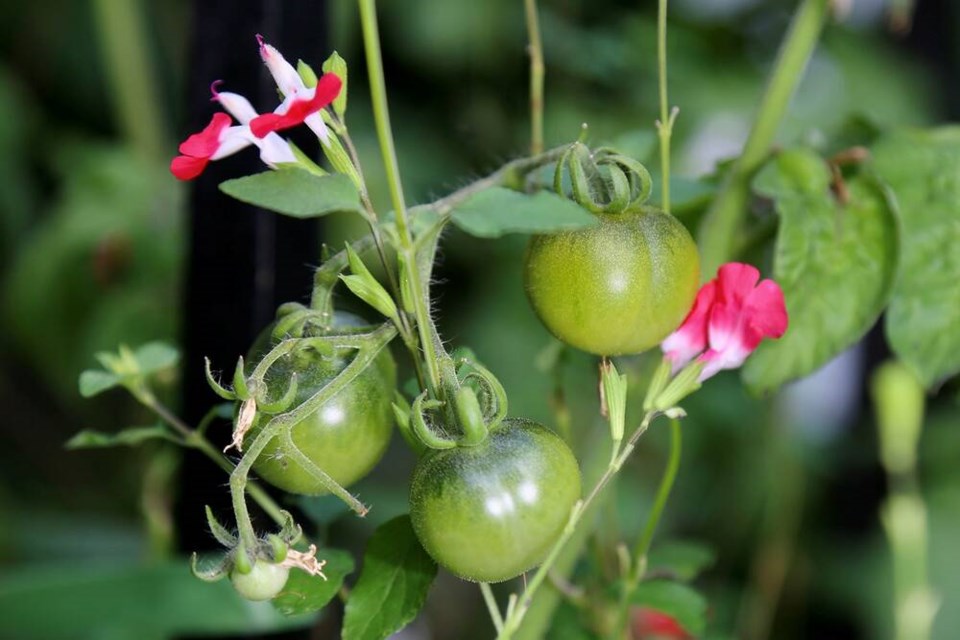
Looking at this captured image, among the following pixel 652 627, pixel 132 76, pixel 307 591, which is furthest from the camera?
pixel 132 76

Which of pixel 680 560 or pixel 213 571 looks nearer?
pixel 213 571

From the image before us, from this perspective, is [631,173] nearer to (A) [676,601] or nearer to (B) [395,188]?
(B) [395,188]

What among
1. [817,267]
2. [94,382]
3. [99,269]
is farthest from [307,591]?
[99,269]

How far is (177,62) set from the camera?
162 cm

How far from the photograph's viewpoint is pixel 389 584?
1.38ft

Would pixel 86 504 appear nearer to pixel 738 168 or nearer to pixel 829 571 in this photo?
pixel 829 571

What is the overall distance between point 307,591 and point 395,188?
0.17 meters

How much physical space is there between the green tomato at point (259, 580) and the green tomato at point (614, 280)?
128 mm

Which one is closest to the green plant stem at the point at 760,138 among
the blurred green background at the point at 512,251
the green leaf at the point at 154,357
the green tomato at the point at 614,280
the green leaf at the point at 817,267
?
the green leaf at the point at 817,267

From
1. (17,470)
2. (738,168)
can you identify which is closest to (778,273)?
(738,168)

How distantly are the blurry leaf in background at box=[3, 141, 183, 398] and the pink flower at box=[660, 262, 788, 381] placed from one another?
2.26 ft

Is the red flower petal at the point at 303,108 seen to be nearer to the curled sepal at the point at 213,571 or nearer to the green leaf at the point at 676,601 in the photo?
the curled sepal at the point at 213,571

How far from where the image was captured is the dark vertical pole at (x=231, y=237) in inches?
21.5

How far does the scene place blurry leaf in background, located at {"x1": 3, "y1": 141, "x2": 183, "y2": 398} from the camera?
1.06 metres
